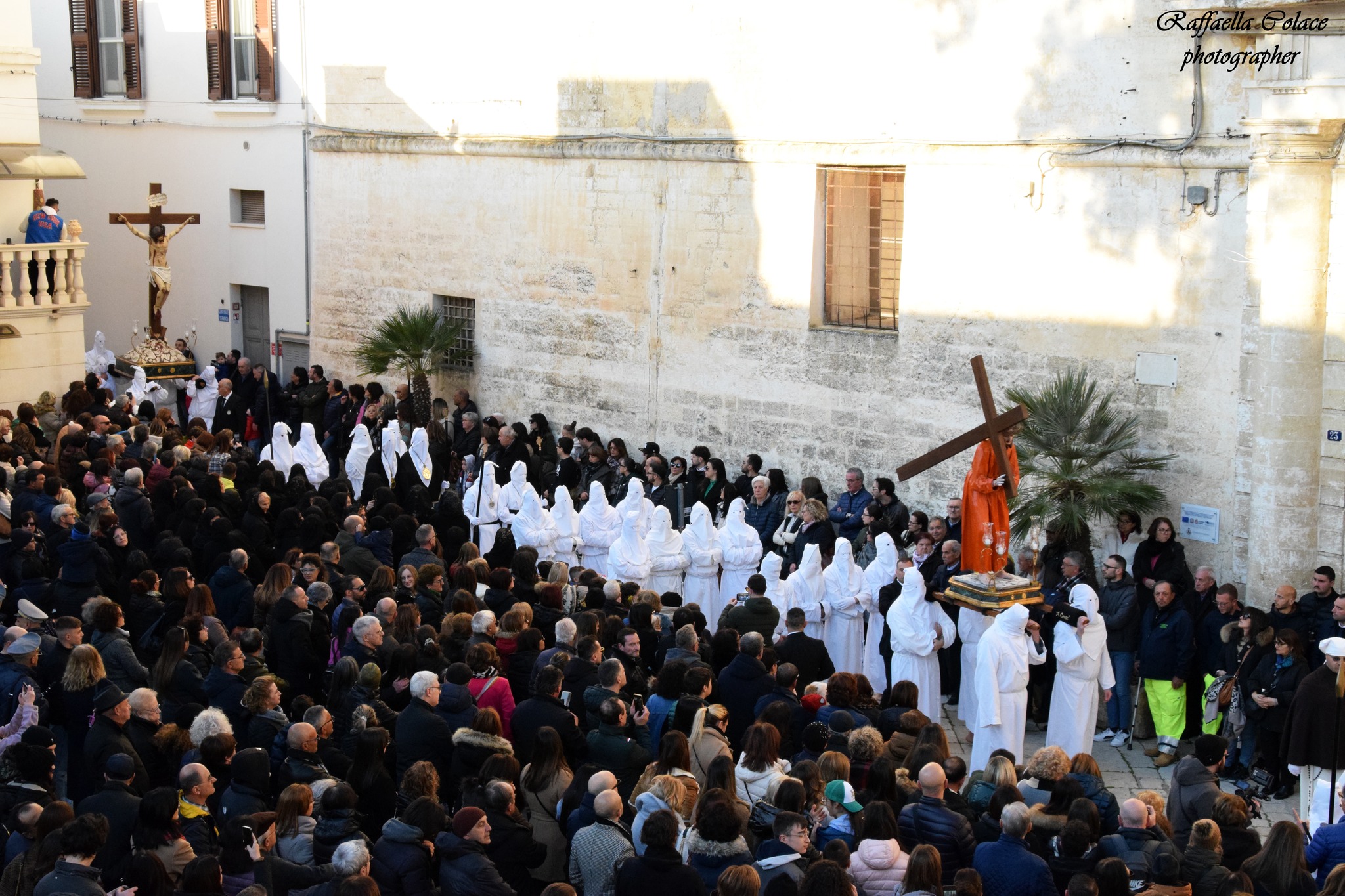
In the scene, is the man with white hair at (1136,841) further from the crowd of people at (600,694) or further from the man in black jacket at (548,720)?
the man in black jacket at (548,720)

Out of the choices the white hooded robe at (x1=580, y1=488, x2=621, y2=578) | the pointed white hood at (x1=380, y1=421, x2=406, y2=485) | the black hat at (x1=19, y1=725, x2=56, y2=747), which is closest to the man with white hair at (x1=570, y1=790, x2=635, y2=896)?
the black hat at (x1=19, y1=725, x2=56, y2=747)

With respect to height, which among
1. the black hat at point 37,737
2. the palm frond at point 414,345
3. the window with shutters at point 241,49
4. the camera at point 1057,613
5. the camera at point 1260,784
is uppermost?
the window with shutters at point 241,49

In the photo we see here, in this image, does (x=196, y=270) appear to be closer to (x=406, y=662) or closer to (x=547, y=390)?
(x=547, y=390)

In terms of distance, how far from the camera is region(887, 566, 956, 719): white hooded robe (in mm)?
11719

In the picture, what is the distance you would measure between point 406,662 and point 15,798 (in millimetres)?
2381

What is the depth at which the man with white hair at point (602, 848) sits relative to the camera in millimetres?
7281

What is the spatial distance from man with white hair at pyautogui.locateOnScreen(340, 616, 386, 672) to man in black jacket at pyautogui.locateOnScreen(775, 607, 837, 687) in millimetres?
2682

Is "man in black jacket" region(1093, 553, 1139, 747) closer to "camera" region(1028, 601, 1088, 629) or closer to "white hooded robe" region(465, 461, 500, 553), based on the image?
"camera" region(1028, 601, 1088, 629)

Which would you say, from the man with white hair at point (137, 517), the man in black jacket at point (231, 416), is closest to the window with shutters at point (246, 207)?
the man in black jacket at point (231, 416)

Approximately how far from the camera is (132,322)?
25.3 metres

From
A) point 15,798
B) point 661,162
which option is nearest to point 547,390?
point 661,162

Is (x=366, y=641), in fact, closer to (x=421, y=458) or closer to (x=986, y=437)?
(x=986, y=437)

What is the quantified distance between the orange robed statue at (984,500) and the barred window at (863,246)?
540 centimetres

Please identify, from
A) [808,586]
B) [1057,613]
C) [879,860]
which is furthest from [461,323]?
[879,860]
